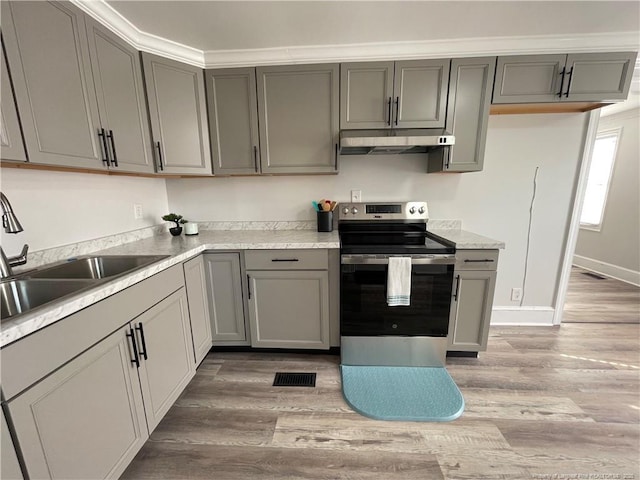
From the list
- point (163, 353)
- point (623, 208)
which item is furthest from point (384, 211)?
Result: point (623, 208)

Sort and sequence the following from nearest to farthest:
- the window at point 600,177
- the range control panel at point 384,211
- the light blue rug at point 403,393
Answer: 1. the light blue rug at point 403,393
2. the range control panel at point 384,211
3. the window at point 600,177

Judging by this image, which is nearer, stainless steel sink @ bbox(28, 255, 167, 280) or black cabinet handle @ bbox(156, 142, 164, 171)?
stainless steel sink @ bbox(28, 255, 167, 280)

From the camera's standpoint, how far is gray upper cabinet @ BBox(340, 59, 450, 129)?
1876 millimetres

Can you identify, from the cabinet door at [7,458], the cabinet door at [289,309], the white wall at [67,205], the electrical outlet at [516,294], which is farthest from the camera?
the electrical outlet at [516,294]

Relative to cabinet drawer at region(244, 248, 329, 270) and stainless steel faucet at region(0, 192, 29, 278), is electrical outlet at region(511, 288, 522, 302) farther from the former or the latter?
stainless steel faucet at region(0, 192, 29, 278)

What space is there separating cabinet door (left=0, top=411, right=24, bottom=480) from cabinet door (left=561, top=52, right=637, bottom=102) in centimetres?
320

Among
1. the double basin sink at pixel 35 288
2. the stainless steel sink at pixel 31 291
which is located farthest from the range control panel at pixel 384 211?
the stainless steel sink at pixel 31 291

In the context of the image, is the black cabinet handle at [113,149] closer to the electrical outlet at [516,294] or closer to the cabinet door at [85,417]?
the cabinet door at [85,417]

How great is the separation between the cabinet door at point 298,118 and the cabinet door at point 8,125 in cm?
127

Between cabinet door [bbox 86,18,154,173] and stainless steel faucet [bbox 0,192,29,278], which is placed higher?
cabinet door [bbox 86,18,154,173]

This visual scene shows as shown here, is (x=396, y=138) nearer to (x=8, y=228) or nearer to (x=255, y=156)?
(x=255, y=156)

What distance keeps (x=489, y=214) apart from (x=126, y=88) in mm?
2877

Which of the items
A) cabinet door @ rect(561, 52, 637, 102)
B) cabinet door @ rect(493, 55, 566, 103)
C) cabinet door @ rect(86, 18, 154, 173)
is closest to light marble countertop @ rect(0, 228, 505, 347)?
cabinet door @ rect(86, 18, 154, 173)

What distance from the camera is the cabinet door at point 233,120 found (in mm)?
1968
